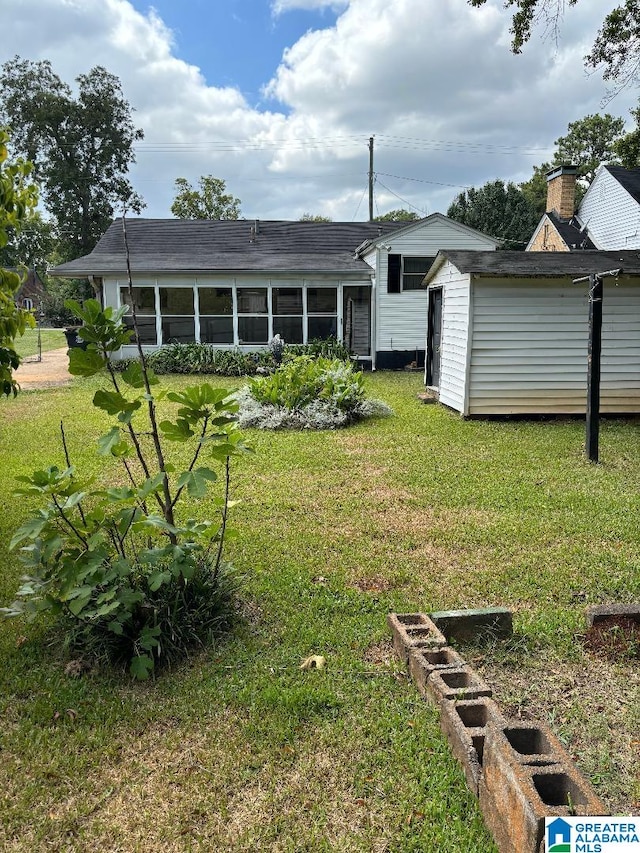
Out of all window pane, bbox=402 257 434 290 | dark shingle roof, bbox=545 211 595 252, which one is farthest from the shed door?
dark shingle roof, bbox=545 211 595 252

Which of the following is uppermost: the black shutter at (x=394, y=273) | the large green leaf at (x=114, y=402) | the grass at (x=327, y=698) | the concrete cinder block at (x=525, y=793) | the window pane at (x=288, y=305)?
the black shutter at (x=394, y=273)

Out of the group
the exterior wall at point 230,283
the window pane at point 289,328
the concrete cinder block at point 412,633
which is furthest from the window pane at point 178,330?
the concrete cinder block at point 412,633

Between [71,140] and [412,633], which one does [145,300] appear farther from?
[71,140]

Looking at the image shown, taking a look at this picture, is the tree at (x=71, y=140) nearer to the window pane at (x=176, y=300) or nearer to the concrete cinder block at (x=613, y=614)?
the window pane at (x=176, y=300)

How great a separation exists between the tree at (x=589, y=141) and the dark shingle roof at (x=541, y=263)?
32069 mm

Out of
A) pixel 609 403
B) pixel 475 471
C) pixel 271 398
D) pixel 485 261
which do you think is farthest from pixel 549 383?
pixel 271 398

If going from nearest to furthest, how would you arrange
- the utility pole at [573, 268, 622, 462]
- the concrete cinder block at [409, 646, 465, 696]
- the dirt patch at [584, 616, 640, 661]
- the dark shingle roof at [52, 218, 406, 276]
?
1. the concrete cinder block at [409, 646, 465, 696]
2. the dirt patch at [584, 616, 640, 661]
3. the utility pole at [573, 268, 622, 462]
4. the dark shingle roof at [52, 218, 406, 276]

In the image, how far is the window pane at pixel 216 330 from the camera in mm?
17078

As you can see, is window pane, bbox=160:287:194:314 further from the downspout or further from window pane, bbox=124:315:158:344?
the downspout

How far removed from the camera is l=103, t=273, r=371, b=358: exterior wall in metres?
16.6

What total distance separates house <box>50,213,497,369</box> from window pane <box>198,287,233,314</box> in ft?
0.10

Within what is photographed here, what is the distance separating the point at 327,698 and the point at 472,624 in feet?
3.04

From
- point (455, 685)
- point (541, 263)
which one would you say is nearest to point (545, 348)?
point (541, 263)

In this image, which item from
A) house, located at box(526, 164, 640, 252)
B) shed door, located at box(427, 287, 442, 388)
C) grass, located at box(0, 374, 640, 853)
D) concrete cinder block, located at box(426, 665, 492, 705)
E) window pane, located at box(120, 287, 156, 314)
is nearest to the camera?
grass, located at box(0, 374, 640, 853)
